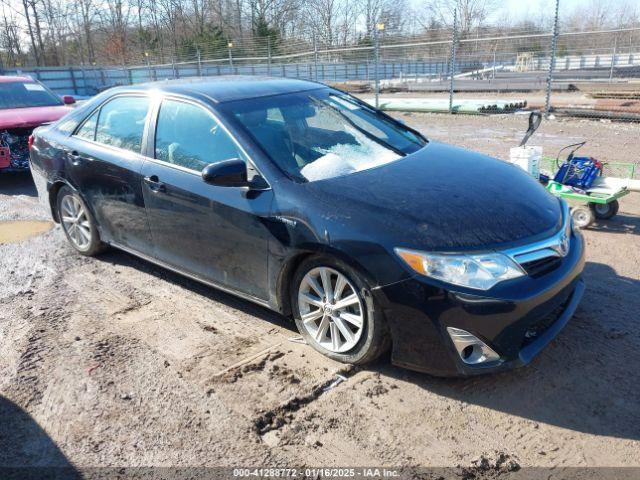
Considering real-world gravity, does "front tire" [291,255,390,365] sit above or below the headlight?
below

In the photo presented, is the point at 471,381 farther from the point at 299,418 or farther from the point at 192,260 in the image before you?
the point at 192,260

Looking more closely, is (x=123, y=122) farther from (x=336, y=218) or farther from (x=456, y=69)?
(x=456, y=69)

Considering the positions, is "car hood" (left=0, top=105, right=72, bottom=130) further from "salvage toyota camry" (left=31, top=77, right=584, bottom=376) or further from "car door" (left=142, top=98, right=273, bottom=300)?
"car door" (left=142, top=98, right=273, bottom=300)

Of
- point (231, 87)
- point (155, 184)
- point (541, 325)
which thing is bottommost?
point (541, 325)

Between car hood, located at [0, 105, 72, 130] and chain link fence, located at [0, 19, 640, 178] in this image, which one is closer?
car hood, located at [0, 105, 72, 130]

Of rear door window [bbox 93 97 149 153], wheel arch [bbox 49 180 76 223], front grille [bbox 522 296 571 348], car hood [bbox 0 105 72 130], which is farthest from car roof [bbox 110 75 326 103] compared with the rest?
car hood [bbox 0 105 72 130]

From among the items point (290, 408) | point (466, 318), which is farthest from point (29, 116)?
point (466, 318)

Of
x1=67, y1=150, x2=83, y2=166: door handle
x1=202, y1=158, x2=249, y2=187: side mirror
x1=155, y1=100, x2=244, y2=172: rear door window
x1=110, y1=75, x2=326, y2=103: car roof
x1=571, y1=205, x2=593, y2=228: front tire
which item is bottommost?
x1=571, y1=205, x2=593, y2=228: front tire

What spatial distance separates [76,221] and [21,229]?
1560mm

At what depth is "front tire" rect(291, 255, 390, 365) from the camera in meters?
2.99

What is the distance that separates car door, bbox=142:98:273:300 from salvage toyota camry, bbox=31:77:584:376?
0.04 ft

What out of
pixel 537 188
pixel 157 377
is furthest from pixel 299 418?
pixel 537 188

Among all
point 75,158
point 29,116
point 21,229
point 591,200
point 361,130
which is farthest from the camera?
point 29,116

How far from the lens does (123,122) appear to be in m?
4.47
